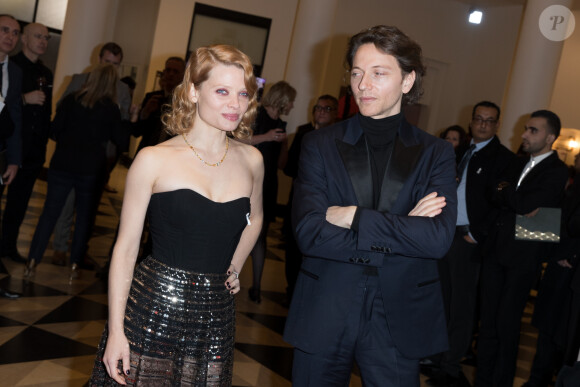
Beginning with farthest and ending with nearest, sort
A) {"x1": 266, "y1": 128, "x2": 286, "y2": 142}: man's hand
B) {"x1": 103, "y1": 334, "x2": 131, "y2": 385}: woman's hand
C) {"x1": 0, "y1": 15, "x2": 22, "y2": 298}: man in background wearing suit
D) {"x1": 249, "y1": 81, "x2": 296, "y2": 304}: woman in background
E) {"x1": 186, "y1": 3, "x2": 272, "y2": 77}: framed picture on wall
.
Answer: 1. {"x1": 186, "y1": 3, "x2": 272, "y2": 77}: framed picture on wall
2. {"x1": 249, "y1": 81, "x2": 296, "y2": 304}: woman in background
3. {"x1": 266, "y1": 128, "x2": 286, "y2": 142}: man's hand
4. {"x1": 0, "y1": 15, "x2": 22, "y2": 298}: man in background wearing suit
5. {"x1": 103, "y1": 334, "x2": 131, "y2": 385}: woman's hand

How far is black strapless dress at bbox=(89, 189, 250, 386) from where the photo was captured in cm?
210

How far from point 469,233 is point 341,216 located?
2520mm

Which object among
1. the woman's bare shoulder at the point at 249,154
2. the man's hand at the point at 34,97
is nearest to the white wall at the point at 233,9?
the man's hand at the point at 34,97

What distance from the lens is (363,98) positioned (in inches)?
88.0

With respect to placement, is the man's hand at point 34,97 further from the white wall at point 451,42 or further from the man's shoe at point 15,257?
the white wall at point 451,42

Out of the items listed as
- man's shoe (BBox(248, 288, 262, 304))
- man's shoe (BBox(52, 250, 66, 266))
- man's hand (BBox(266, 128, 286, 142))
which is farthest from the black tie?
man's shoe (BBox(52, 250, 66, 266))

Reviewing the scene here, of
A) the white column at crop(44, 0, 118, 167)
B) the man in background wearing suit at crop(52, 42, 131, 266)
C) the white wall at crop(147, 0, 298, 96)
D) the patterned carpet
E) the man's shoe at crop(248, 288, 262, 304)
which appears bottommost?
the patterned carpet

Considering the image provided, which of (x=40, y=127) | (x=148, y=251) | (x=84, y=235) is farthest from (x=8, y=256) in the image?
(x=148, y=251)

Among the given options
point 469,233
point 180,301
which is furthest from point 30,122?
point 180,301

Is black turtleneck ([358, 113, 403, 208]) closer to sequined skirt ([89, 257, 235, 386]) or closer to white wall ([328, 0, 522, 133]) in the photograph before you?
sequined skirt ([89, 257, 235, 386])

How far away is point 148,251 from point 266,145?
1.34 m

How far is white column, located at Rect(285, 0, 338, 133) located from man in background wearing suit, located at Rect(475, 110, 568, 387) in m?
4.99

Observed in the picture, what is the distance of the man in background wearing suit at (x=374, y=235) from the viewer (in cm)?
217

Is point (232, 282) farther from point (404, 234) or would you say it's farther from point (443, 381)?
point (443, 381)
